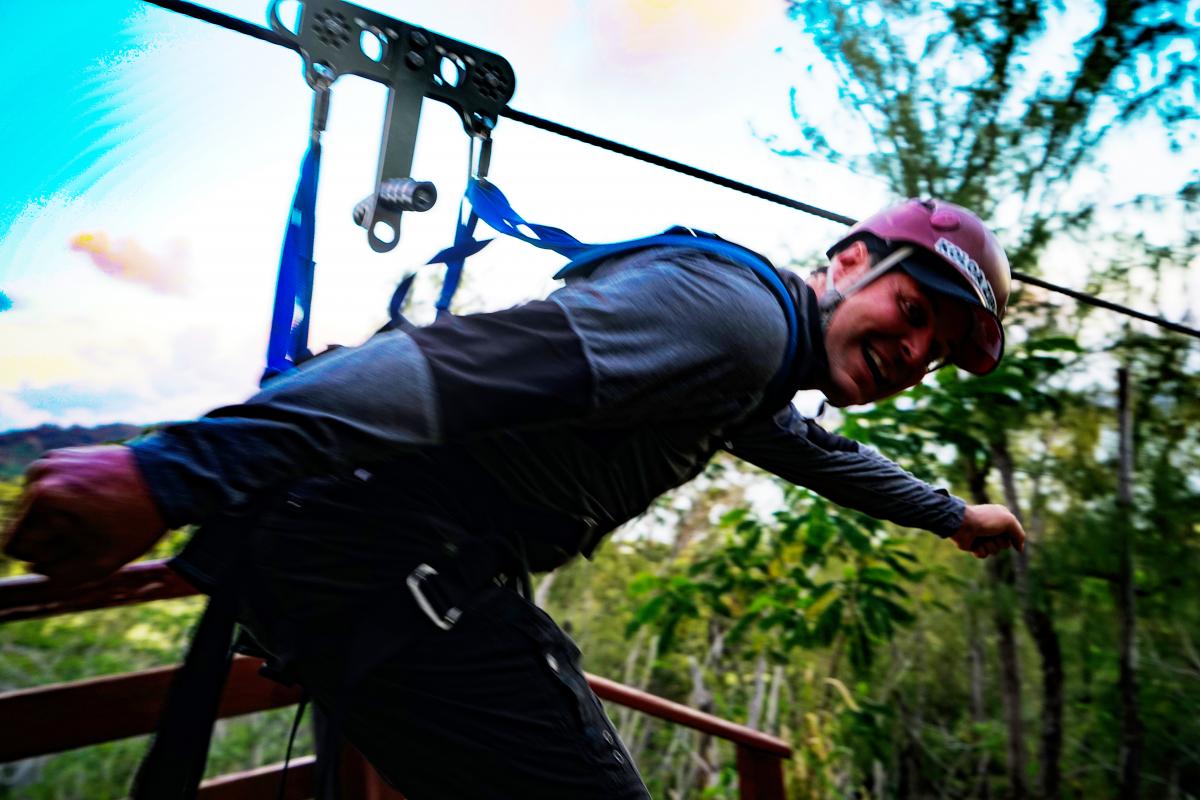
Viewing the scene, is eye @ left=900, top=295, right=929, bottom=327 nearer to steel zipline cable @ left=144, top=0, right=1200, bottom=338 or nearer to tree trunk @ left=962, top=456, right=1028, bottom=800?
steel zipline cable @ left=144, top=0, right=1200, bottom=338

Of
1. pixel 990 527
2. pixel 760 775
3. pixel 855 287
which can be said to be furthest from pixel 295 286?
pixel 760 775

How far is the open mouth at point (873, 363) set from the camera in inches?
50.8

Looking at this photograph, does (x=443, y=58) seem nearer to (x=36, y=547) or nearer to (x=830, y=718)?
(x=36, y=547)

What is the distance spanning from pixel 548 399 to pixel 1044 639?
160 inches

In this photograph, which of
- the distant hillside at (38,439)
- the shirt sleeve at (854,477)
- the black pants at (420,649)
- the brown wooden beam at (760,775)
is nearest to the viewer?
the black pants at (420,649)

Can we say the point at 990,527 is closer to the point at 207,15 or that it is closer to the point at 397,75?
the point at 397,75

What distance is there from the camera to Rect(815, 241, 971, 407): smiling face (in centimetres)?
129

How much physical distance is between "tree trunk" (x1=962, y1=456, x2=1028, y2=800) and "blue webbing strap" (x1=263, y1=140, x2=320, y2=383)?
3.58 m

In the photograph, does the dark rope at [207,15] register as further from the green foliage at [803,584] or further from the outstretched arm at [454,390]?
the green foliage at [803,584]

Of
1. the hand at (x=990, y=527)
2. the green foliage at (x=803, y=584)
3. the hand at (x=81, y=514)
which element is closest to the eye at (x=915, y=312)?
the hand at (x=990, y=527)

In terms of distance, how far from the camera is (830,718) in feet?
16.0

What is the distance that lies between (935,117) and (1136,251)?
1.08 meters

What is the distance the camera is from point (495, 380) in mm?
761

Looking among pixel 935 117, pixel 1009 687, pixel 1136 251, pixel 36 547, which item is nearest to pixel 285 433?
pixel 36 547
